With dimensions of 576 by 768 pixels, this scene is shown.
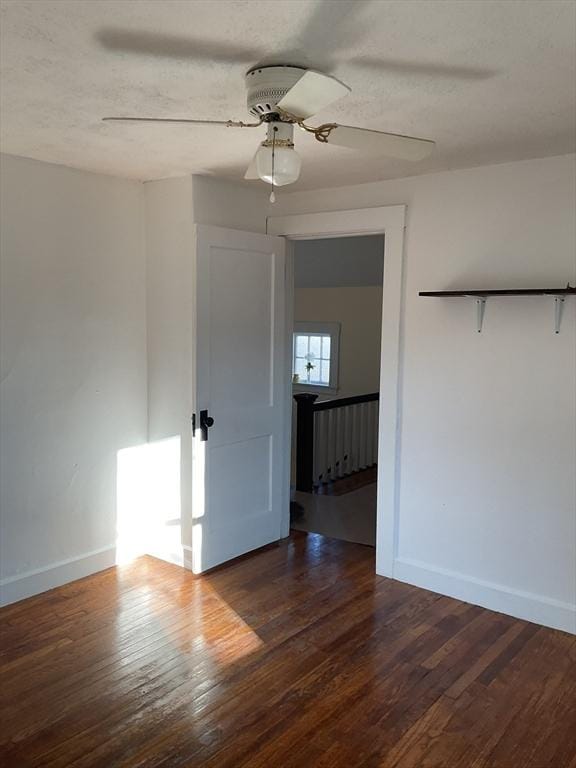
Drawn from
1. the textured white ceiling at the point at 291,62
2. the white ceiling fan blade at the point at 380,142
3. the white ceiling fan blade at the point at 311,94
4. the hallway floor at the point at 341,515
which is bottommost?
the hallway floor at the point at 341,515

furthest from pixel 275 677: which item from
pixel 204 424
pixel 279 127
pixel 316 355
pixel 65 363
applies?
pixel 316 355

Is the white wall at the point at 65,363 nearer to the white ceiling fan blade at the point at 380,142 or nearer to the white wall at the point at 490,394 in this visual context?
the white wall at the point at 490,394

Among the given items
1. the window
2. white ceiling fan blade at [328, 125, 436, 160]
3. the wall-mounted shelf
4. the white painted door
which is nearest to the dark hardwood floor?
the white painted door

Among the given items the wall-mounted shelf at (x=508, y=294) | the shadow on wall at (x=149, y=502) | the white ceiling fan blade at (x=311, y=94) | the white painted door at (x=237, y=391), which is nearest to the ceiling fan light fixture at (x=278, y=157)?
the white ceiling fan blade at (x=311, y=94)

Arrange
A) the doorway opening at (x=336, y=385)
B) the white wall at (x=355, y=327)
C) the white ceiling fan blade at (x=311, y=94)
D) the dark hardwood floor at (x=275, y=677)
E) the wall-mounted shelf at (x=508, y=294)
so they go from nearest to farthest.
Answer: the white ceiling fan blade at (x=311, y=94)
the dark hardwood floor at (x=275, y=677)
the wall-mounted shelf at (x=508, y=294)
the doorway opening at (x=336, y=385)
the white wall at (x=355, y=327)

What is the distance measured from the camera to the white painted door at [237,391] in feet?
11.9

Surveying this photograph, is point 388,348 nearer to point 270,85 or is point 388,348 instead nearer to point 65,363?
point 65,363

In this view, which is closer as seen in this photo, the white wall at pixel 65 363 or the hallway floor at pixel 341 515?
the white wall at pixel 65 363

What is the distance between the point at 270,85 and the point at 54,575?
9.44 feet

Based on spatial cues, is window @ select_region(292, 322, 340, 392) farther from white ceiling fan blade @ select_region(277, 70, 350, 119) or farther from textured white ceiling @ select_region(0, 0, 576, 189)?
white ceiling fan blade @ select_region(277, 70, 350, 119)

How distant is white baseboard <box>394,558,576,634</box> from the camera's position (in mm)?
3133

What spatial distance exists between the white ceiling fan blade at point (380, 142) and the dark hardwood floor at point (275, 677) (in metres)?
2.09

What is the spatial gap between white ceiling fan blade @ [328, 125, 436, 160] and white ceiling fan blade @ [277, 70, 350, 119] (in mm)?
160

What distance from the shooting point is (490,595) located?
335 centimetres
